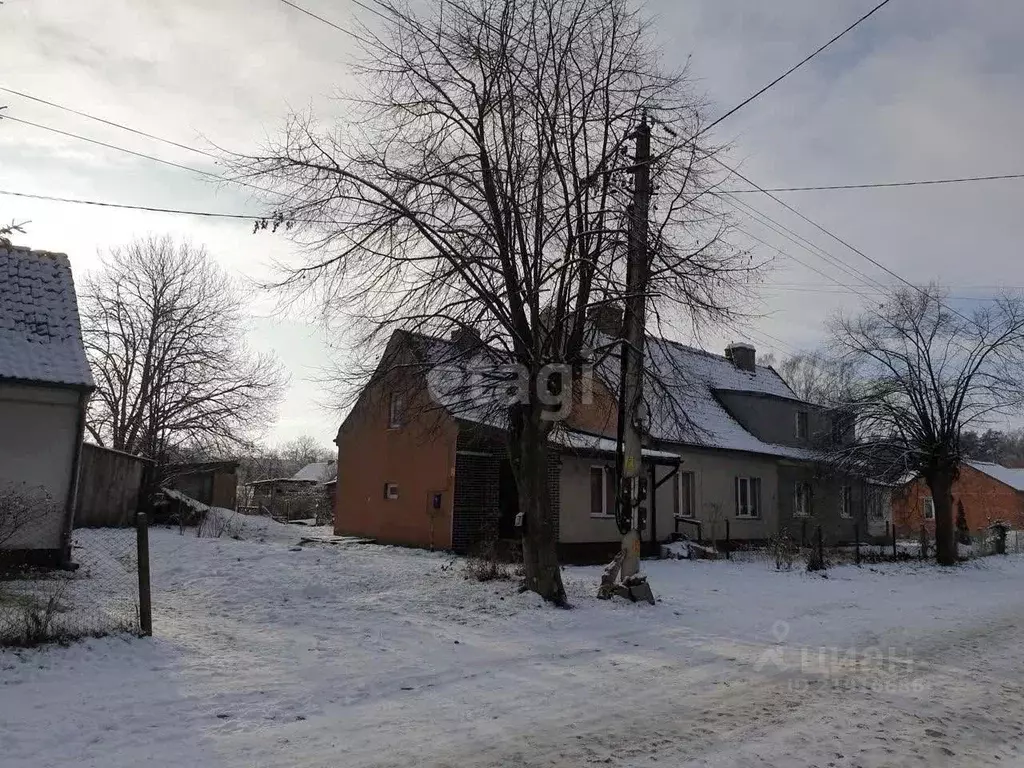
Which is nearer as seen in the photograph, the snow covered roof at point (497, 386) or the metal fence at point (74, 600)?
the metal fence at point (74, 600)

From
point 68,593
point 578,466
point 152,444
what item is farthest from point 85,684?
point 152,444

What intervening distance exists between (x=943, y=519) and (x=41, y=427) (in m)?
23.1

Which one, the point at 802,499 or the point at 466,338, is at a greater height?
the point at 466,338

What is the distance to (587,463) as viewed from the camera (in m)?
19.4

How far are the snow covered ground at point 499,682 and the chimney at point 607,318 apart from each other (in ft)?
13.9

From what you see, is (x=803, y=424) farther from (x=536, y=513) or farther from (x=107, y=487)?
(x=107, y=487)

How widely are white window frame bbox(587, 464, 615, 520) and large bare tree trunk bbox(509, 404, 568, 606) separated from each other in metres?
8.08

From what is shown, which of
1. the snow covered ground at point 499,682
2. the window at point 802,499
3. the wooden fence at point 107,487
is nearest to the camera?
the snow covered ground at point 499,682

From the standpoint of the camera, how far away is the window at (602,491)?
773 inches

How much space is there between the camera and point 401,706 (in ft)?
20.5

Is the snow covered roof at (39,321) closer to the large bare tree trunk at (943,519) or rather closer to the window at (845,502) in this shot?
the large bare tree trunk at (943,519)

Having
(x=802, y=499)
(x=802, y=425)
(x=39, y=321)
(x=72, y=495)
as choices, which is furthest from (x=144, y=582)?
(x=802, y=425)

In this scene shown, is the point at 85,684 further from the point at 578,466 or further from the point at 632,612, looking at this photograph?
the point at 578,466

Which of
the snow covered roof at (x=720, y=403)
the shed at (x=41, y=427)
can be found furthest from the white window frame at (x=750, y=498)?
the shed at (x=41, y=427)
